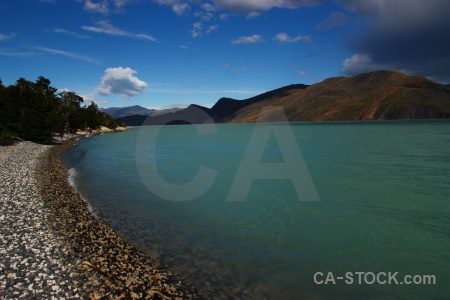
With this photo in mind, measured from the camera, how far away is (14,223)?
57.6 ft

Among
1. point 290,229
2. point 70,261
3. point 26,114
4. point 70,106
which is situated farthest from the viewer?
point 70,106

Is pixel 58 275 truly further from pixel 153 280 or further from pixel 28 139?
pixel 28 139

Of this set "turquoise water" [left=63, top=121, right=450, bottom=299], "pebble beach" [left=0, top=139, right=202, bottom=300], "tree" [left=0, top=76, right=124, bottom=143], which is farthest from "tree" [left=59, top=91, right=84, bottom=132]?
"pebble beach" [left=0, top=139, right=202, bottom=300]

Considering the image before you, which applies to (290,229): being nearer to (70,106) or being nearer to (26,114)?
(26,114)

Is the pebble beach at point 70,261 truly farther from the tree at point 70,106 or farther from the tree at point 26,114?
the tree at point 70,106

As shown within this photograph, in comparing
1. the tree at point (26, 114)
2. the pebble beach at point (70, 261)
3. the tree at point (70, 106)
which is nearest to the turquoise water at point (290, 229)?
the pebble beach at point (70, 261)

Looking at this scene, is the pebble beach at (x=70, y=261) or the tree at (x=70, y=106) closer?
the pebble beach at (x=70, y=261)

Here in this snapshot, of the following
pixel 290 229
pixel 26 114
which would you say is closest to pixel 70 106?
pixel 26 114

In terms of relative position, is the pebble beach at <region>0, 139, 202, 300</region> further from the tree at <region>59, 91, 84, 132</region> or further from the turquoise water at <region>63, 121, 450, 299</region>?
the tree at <region>59, 91, 84, 132</region>

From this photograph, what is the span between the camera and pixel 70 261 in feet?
43.0

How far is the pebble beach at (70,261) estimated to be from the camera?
10906mm

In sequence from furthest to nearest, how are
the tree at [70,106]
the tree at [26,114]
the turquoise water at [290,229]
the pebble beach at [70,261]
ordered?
the tree at [70,106], the tree at [26,114], the turquoise water at [290,229], the pebble beach at [70,261]

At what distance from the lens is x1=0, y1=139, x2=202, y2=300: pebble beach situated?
10906mm

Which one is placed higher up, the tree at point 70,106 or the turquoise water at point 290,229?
the tree at point 70,106
